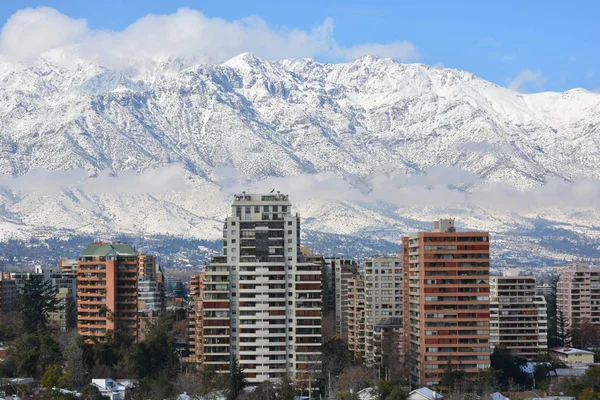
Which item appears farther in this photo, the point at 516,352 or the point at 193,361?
the point at 516,352

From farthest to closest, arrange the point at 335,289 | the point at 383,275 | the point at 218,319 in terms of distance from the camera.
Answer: the point at 335,289
the point at 383,275
the point at 218,319

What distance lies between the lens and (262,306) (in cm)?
9500

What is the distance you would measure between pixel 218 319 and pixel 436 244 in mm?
15751

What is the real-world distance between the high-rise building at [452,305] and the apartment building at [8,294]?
6014 centimetres

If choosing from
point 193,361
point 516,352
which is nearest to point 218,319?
point 193,361

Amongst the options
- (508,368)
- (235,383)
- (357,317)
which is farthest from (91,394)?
(357,317)

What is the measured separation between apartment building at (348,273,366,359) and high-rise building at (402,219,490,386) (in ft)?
51.1

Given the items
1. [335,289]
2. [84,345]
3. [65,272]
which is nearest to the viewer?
[84,345]

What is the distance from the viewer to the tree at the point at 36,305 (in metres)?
120

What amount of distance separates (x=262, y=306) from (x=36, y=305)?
120 feet

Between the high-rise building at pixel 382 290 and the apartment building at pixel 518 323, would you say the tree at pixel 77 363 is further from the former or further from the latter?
the apartment building at pixel 518 323

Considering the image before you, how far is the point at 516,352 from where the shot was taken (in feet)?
386

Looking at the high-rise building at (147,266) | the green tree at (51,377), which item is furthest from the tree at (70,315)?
the green tree at (51,377)

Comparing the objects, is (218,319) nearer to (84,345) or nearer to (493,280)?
(84,345)
